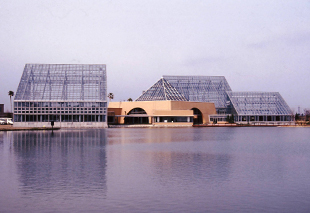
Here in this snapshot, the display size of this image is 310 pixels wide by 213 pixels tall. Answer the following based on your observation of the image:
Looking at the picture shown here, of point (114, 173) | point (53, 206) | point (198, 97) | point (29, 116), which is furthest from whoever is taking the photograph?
point (198, 97)

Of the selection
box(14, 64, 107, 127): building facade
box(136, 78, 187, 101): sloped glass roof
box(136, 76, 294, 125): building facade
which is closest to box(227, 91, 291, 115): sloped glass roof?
box(136, 76, 294, 125): building facade

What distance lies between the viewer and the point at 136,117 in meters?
112

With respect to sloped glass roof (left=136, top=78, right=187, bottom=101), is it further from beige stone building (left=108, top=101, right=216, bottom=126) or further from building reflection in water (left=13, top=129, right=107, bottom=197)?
building reflection in water (left=13, top=129, right=107, bottom=197)

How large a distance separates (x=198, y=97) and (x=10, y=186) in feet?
344

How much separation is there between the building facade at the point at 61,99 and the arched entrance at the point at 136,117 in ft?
51.3

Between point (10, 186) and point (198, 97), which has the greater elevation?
point (198, 97)

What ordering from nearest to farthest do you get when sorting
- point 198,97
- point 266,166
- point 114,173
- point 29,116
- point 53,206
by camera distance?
point 53,206 → point 114,173 → point 266,166 → point 29,116 → point 198,97

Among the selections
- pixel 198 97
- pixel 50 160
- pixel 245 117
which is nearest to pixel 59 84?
pixel 198 97

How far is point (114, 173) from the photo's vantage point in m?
21.8

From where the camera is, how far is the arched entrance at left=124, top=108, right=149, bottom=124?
107 meters

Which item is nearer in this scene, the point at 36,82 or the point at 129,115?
the point at 36,82

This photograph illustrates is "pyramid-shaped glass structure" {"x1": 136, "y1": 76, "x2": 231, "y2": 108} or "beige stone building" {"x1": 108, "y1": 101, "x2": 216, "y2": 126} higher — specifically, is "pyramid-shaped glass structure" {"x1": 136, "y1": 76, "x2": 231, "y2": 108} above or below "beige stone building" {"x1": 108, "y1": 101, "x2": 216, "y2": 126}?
above

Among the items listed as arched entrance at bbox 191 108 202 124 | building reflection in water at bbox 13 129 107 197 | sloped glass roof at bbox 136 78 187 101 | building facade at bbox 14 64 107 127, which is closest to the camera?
building reflection in water at bbox 13 129 107 197

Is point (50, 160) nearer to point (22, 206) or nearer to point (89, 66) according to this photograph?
point (22, 206)
